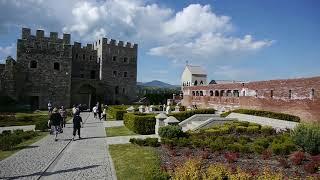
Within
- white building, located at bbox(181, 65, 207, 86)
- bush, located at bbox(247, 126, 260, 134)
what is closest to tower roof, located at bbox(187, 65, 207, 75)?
white building, located at bbox(181, 65, 207, 86)

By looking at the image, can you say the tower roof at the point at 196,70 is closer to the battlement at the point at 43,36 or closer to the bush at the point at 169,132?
the battlement at the point at 43,36

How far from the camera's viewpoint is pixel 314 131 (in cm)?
1358

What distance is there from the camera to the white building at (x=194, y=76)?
2864 inches

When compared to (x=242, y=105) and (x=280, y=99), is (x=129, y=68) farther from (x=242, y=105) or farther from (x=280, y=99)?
(x=280, y=99)

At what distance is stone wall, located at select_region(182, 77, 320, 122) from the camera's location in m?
23.1

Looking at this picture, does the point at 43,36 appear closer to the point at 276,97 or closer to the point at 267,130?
the point at 276,97

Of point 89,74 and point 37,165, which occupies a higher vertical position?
Result: point 89,74

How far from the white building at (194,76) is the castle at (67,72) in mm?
19334

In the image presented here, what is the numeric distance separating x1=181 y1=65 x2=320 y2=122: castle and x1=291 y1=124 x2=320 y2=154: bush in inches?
358

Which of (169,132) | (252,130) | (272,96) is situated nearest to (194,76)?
(272,96)

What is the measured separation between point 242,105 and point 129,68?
90.4ft

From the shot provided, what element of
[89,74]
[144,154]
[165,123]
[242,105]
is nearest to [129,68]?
[89,74]

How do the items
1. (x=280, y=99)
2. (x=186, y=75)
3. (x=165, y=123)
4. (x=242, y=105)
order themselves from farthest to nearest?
(x=186, y=75)
(x=242, y=105)
(x=280, y=99)
(x=165, y=123)

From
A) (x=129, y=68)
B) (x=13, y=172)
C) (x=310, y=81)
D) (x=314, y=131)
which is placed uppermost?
(x=129, y=68)
